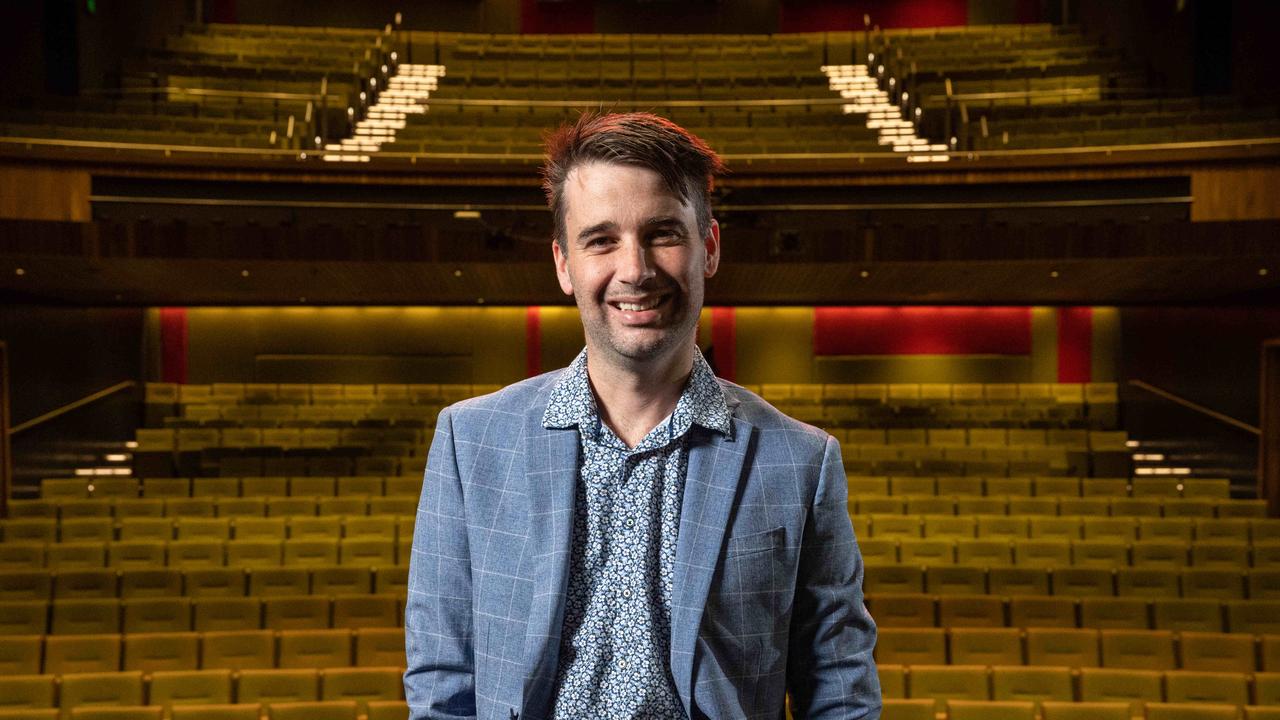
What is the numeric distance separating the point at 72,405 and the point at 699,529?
7.82 m

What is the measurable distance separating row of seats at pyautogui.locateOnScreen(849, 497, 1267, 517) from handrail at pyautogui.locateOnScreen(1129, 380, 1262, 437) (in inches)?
40.7

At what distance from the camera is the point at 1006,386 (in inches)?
380

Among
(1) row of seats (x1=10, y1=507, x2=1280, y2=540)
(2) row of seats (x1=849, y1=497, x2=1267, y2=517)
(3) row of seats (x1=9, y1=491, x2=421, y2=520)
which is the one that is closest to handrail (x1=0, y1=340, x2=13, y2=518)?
(3) row of seats (x1=9, y1=491, x2=421, y2=520)

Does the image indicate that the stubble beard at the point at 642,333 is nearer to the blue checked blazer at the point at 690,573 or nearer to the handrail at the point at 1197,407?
the blue checked blazer at the point at 690,573

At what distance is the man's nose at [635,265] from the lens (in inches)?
30.0

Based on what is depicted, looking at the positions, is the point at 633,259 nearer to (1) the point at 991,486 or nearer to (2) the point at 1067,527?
(2) the point at 1067,527

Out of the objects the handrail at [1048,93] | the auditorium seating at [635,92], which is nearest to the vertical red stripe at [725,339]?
the auditorium seating at [635,92]

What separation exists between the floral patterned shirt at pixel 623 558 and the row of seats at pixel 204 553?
4262 mm

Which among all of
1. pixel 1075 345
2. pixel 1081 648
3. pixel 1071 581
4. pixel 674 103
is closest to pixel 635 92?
pixel 674 103

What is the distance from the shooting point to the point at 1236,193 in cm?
769

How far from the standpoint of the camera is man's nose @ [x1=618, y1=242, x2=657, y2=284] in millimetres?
762

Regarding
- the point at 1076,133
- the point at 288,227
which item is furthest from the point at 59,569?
the point at 1076,133

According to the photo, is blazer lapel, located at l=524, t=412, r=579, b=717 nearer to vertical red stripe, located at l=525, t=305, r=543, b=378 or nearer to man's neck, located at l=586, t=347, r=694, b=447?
man's neck, located at l=586, t=347, r=694, b=447

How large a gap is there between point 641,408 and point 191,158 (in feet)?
25.6
